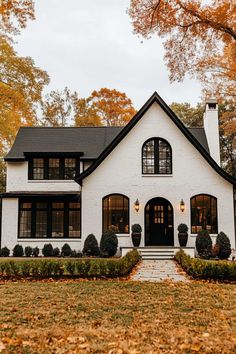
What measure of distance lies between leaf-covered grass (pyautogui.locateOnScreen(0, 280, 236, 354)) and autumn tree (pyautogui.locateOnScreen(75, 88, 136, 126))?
31.0 meters

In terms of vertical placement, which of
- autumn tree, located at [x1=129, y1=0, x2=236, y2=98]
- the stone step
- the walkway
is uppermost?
autumn tree, located at [x1=129, y1=0, x2=236, y2=98]

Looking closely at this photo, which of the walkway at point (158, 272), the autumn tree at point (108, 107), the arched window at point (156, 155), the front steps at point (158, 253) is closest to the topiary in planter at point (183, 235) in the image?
the front steps at point (158, 253)

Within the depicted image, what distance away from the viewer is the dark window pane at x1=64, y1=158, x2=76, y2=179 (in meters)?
22.8

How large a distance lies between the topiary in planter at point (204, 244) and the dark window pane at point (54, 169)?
8748mm

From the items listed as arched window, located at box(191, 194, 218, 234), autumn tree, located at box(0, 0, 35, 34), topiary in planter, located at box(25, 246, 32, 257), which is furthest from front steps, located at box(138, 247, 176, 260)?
autumn tree, located at box(0, 0, 35, 34)

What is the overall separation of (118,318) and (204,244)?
484 inches

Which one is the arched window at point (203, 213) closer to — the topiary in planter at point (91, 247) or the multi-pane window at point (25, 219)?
the topiary in planter at point (91, 247)

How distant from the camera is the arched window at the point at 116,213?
20.4m

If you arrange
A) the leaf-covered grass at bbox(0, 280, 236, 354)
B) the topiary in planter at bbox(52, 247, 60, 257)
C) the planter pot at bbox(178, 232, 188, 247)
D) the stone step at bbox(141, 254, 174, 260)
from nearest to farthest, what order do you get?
the leaf-covered grass at bbox(0, 280, 236, 354) → the stone step at bbox(141, 254, 174, 260) → the planter pot at bbox(178, 232, 188, 247) → the topiary in planter at bbox(52, 247, 60, 257)

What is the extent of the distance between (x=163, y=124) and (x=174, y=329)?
51.2ft

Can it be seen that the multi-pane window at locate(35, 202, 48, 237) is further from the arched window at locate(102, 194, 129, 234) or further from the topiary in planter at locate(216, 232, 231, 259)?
the topiary in planter at locate(216, 232, 231, 259)

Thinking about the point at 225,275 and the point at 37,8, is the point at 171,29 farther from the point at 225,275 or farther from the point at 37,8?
the point at 225,275

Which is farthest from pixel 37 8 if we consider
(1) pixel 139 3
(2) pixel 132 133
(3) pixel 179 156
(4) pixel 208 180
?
(4) pixel 208 180

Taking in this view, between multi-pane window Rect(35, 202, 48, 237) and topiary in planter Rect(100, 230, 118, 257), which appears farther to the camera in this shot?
multi-pane window Rect(35, 202, 48, 237)
